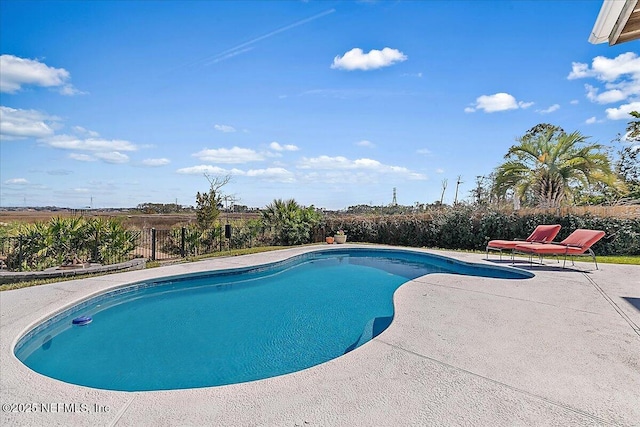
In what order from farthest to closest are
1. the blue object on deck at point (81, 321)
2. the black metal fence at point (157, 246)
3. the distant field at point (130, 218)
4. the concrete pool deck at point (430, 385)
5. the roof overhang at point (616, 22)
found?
the distant field at point (130, 218) < the black metal fence at point (157, 246) < the blue object on deck at point (81, 321) < the concrete pool deck at point (430, 385) < the roof overhang at point (616, 22)

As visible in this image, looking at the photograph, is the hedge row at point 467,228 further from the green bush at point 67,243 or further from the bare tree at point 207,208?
the green bush at point 67,243

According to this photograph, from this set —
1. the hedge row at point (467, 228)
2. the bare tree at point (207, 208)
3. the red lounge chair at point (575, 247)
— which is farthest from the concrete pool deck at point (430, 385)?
the bare tree at point (207, 208)

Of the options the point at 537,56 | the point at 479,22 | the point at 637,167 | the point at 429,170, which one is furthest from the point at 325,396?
the point at 637,167

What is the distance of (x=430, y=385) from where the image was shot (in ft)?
8.89

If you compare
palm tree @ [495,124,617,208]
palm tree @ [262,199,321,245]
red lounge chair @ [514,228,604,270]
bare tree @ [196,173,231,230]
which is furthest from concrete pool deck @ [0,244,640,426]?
palm tree @ [262,199,321,245]

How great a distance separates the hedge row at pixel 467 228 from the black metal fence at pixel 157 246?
5033mm

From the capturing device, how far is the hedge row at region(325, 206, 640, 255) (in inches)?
417

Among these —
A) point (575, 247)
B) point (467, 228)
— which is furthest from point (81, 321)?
point (467, 228)

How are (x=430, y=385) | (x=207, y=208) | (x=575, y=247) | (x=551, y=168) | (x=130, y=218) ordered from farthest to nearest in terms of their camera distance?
(x=130, y=218)
(x=551, y=168)
(x=207, y=208)
(x=575, y=247)
(x=430, y=385)

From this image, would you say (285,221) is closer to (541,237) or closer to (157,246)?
(157,246)

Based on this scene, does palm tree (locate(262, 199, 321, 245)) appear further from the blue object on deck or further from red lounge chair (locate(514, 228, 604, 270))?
the blue object on deck

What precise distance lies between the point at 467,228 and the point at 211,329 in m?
10.8

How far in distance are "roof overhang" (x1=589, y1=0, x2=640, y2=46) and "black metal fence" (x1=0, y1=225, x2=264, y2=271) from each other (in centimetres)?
1032

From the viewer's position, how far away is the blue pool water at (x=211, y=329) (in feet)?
12.6
